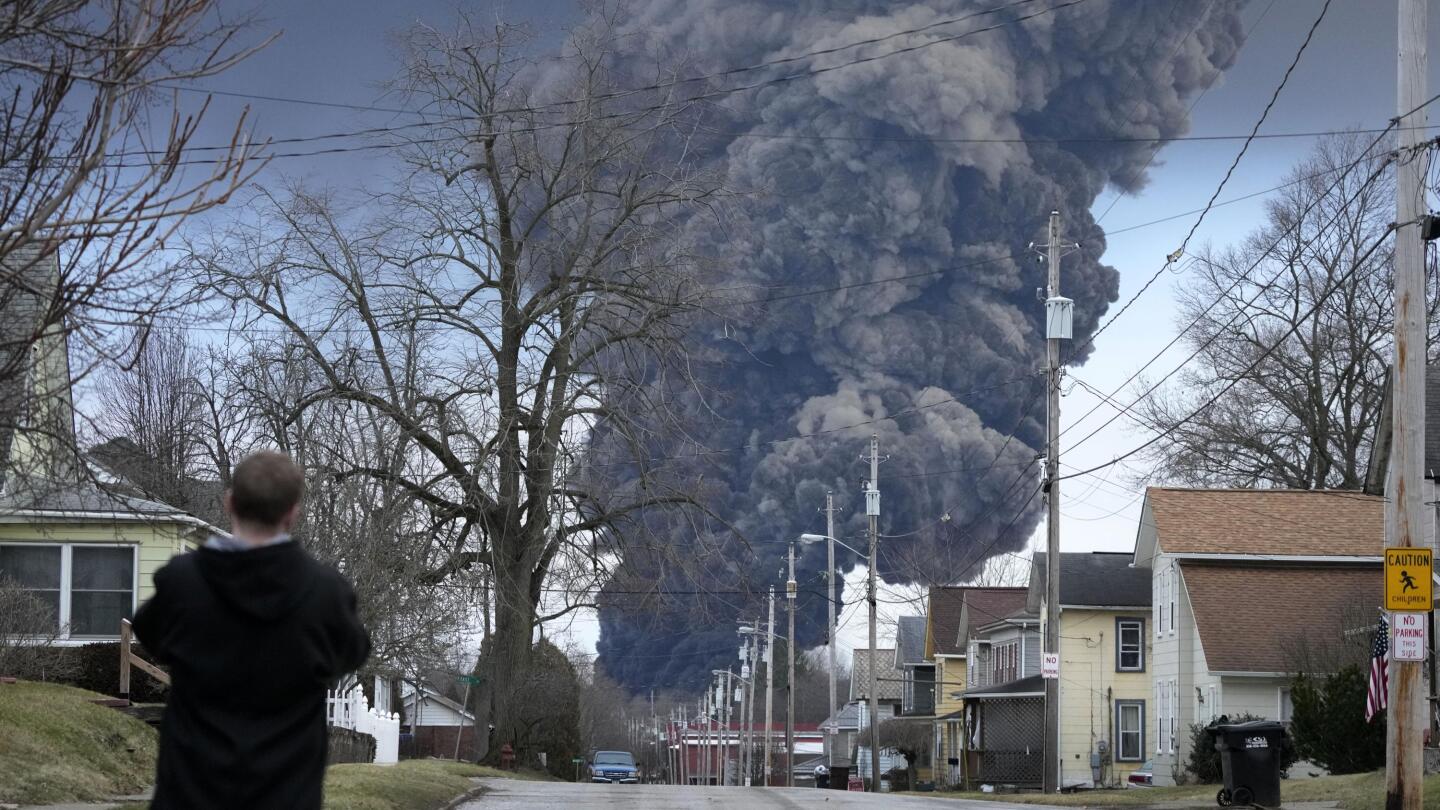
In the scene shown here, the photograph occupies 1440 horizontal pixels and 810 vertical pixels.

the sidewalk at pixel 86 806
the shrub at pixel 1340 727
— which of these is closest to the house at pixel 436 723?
the shrub at pixel 1340 727

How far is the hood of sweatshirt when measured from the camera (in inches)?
209

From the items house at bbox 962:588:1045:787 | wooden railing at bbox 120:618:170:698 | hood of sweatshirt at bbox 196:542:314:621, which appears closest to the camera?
hood of sweatshirt at bbox 196:542:314:621

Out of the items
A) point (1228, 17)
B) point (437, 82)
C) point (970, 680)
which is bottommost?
point (970, 680)

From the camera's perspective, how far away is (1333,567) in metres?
40.7

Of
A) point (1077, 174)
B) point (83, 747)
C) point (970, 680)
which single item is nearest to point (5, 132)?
point (83, 747)

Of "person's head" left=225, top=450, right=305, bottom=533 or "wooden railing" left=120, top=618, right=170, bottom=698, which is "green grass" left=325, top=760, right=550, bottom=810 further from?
"person's head" left=225, top=450, right=305, bottom=533

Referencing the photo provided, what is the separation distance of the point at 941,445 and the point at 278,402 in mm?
105099

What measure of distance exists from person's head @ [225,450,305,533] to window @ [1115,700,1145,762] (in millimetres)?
45481

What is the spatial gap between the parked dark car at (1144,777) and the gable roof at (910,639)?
128ft

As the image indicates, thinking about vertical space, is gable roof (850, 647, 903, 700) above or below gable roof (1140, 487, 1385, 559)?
below

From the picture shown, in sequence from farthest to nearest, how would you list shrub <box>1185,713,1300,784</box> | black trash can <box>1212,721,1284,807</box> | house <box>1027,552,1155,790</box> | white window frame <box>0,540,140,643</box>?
house <box>1027,552,1155,790</box> < shrub <box>1185,713,1300,784</box> < white window frame <box>0,540,140,643</box> < black trash can <box>1212,721,1284,807</box>

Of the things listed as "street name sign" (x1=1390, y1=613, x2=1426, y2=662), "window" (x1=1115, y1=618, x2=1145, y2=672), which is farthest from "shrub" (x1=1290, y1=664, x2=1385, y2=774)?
"window" (x1=1115, y1=618, x2=1145, y2=672)

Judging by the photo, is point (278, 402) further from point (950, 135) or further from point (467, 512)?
point (950, 135)

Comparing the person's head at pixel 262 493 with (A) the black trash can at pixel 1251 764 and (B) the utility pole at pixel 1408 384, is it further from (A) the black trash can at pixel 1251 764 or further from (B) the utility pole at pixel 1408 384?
(A) the black trash can at pixel 1251 764
